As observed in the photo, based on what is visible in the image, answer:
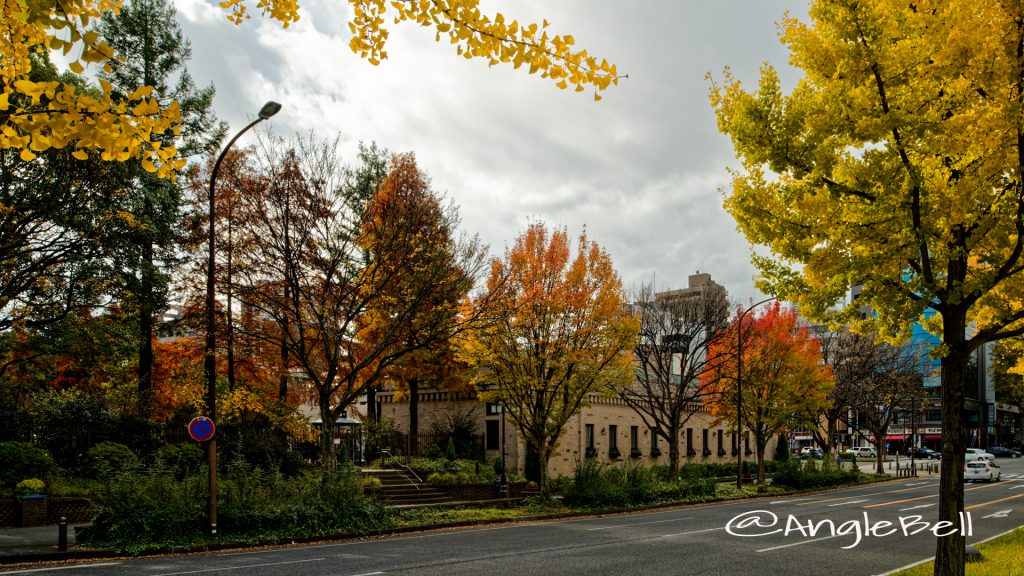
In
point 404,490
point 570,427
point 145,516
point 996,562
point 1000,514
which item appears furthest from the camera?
point 570,427

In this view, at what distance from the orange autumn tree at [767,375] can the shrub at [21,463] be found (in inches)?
1100

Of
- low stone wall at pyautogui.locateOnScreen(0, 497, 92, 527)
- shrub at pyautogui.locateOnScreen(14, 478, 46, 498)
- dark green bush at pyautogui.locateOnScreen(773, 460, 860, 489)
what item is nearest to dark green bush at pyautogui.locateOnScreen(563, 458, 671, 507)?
dark green bush at pyautogui.locateOnScreen(773, 460, 860, 489)

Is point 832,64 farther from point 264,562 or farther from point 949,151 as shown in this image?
point 264,562

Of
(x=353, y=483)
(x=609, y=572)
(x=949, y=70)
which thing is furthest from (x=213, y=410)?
(x=949, y=70)

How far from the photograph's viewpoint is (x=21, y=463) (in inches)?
818

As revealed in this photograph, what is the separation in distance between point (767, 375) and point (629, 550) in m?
24.2

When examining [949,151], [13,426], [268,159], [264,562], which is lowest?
[264,562]

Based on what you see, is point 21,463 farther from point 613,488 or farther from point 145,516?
point 613,488

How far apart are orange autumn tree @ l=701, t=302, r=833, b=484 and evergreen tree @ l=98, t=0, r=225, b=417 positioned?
25120mm

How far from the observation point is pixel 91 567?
1277 cm

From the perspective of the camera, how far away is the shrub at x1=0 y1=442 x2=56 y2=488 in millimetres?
20391

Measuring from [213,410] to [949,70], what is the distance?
16035mm

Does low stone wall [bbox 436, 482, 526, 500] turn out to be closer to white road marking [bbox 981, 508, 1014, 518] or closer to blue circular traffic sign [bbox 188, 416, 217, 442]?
blue circular traffic sign [bbox 188, 416, 217, 442]

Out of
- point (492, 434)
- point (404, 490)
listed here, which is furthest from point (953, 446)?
point (492, 434)
